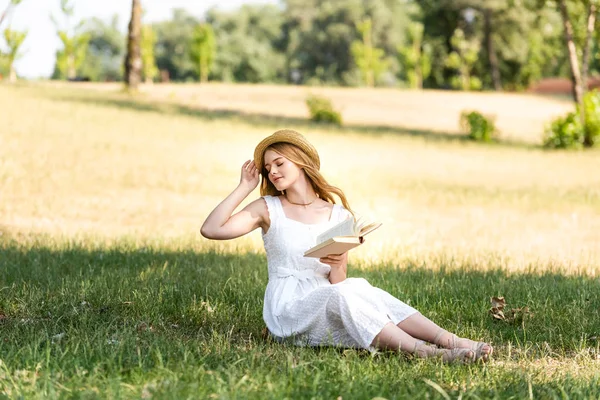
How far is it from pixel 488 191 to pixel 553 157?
7.65 m

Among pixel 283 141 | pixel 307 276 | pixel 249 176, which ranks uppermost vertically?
pixel 283 141

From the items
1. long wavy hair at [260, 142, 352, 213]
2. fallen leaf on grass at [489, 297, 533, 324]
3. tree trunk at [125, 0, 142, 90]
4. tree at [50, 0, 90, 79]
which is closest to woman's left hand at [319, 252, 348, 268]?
long wavy hair at [260, 142, 352, 213]

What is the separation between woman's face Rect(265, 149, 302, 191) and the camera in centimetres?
510

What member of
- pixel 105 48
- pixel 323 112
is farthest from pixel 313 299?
pixel 105 48

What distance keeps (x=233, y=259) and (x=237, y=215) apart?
3330mm

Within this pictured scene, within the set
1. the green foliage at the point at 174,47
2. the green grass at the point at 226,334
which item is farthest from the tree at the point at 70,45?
the green grass at the point at 226,334

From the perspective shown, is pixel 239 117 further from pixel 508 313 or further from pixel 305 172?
pixel 305 172

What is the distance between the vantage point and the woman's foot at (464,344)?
440cm

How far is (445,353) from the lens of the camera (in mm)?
4426

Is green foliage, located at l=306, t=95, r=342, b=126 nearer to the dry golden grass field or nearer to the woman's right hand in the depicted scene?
the dry golden grass field

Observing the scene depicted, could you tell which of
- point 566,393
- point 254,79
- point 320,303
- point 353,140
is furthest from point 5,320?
point 254,79

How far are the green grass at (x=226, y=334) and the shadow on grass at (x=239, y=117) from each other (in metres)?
17.7

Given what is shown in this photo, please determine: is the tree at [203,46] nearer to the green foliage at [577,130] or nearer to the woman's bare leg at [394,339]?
the green foliage at [577,130]

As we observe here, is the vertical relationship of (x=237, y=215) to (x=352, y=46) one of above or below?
below
